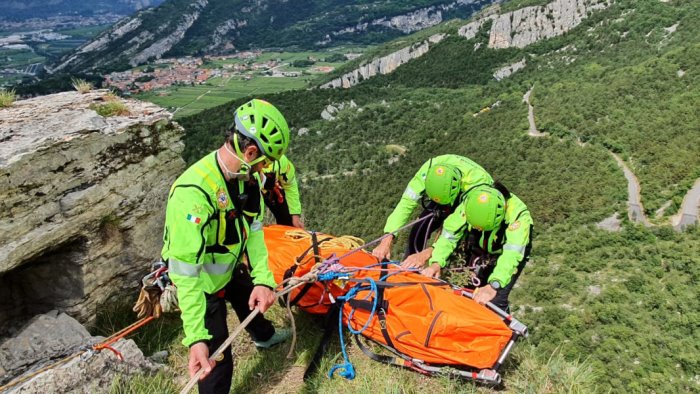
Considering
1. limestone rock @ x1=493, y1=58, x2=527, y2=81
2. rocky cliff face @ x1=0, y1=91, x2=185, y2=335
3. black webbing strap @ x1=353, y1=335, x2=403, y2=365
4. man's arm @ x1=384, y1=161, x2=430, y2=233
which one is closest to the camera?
rocky cliff face @ x1=0, y1=91, x2=185, y2=335

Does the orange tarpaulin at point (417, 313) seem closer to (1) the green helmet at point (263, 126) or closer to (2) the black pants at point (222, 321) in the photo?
(2) the black pants at point (222, 321)

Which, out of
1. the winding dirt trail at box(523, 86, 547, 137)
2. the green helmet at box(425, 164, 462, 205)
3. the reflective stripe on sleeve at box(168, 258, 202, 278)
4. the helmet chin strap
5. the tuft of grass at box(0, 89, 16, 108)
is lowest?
the winding dirt trail at box(523, 86, 547, 137)

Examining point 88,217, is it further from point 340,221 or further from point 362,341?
point 340,221

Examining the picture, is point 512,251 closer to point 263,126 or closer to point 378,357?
point 378,357

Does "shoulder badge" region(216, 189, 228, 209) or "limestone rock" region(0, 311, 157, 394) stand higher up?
"shoulder badge" region(216, 189, 228, 209)

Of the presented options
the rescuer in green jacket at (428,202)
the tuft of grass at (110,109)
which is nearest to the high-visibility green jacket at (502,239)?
the rescuer in green jacket at (428,202)

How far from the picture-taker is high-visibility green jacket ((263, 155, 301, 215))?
509 centimetres

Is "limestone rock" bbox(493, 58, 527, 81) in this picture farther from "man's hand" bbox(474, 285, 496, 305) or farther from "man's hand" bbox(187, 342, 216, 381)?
"man's hand" bbox(187, 342, 216, 381)

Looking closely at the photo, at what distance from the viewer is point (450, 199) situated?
5.03m

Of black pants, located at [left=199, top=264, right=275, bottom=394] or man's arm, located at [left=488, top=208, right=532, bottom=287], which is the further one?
man's arm, located at [left=488, top=208, right=532, bottom=287]

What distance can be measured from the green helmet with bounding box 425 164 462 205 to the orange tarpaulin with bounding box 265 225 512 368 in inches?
44.6

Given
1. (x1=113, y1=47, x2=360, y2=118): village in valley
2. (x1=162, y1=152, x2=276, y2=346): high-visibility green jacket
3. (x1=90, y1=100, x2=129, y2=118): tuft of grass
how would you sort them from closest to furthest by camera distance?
(x1=162, y1=152, x2=276, y2=346): high-visibility green jacket, (x1=90, y1=100, x2=129, y2=118): tuft of grass, (x1=113, y1=47, x2=360, y2=118): village in valley

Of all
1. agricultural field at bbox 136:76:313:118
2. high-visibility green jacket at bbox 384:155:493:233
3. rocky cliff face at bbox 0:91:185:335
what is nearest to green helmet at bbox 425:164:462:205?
high-visibility green jacket at bbox 384:155:493:233

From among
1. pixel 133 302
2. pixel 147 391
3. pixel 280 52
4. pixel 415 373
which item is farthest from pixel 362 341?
pixel 280 52
